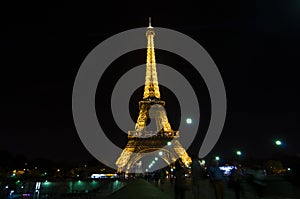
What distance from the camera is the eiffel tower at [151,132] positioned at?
62.4 m

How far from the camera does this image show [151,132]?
6481cm

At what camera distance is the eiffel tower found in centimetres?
6241

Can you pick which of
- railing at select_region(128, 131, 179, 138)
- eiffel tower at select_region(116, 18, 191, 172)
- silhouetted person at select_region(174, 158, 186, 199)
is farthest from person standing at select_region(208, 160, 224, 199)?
railing at select_region(128, 131, 179, 138)

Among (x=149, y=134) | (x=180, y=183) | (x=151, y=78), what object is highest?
(x=151, y=78)

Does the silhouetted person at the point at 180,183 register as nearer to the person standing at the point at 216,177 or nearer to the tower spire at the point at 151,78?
the person standing at the point at 216,177

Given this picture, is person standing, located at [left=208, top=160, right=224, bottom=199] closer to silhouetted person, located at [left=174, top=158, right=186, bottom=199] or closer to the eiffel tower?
silhouetted person, located at [left=174, top=158, right=186, bottom=199]

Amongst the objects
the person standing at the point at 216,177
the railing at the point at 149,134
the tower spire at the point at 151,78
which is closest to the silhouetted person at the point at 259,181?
the person standing at the point at 216,177

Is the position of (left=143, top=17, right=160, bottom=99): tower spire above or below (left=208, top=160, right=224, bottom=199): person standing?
above

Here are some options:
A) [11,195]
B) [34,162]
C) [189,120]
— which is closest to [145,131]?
[11,195]

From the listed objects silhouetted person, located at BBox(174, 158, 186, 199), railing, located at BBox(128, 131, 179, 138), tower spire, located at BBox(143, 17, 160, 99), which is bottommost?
silhouetted person, located at BBox(174, 158, 186, 199)

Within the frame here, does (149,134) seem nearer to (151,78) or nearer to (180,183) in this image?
(151,78)

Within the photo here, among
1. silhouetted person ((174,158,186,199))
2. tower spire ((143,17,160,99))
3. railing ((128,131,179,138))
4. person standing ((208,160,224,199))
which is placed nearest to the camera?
silhouetted person ((174,158,186,199))

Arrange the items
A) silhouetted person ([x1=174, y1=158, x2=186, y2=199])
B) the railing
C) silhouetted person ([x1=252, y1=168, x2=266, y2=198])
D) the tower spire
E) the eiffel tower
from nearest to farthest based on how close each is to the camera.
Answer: silhouetted person ([x1=174, y1=158, x2=186, y2=199]), silhouetted person ([x1=252, y1=168, x2=266, y2=198]), the eiffel tower, the railing, the tower spire

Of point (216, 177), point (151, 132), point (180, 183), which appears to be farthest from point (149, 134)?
point (180, 183)
